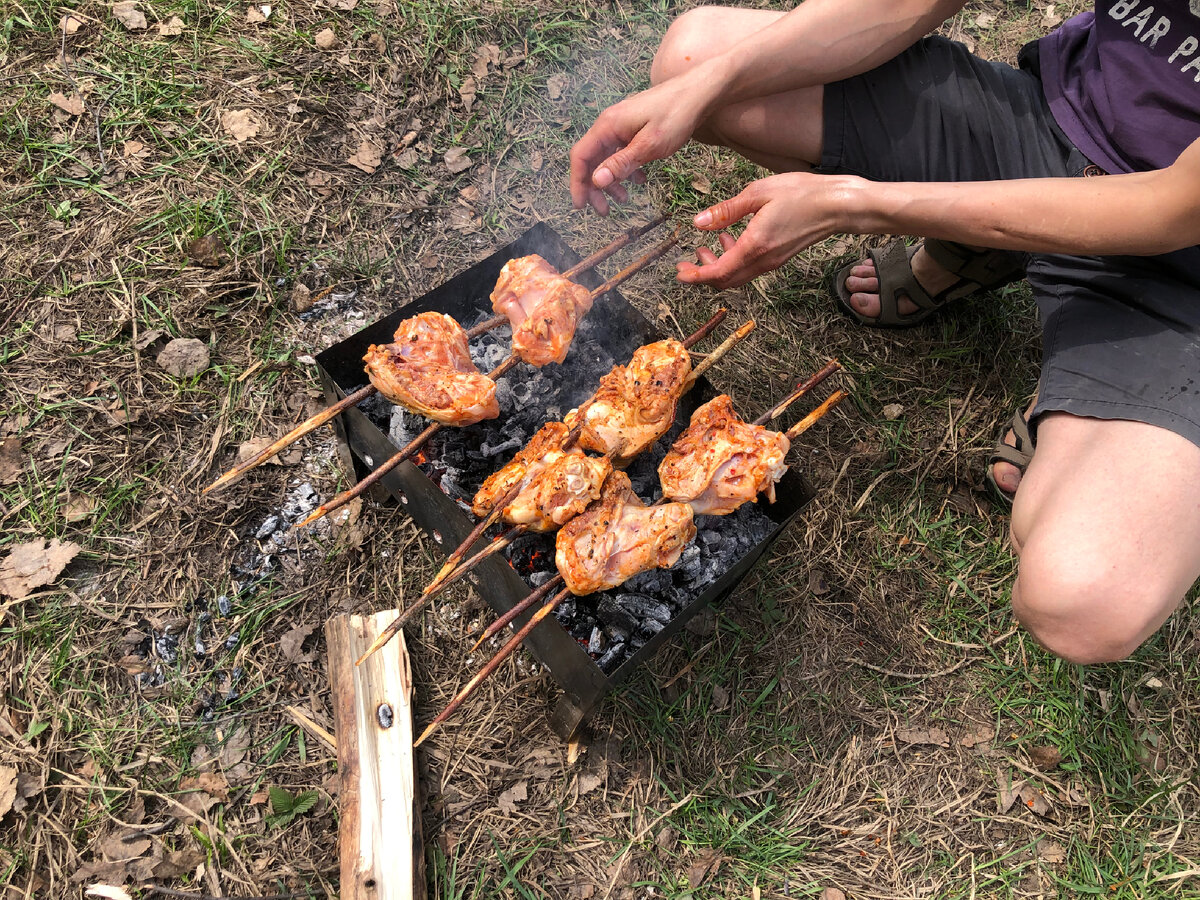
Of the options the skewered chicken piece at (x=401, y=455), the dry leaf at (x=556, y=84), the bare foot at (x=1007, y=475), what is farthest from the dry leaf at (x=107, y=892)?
the dry leaf at (x=556, y=84)

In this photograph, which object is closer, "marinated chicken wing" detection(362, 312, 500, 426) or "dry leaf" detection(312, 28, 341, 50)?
"marinated chicken wing" detection(362, 312, 500, 426)

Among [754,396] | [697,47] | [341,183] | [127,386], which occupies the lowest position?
→ [127,386]

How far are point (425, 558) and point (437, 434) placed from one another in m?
0.69

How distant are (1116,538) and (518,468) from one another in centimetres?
209

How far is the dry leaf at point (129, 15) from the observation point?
4.30 metres

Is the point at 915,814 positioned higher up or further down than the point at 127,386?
further down

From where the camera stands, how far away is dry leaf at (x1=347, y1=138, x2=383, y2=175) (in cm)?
427

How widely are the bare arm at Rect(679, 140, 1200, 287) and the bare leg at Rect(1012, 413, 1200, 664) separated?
2.19 feet

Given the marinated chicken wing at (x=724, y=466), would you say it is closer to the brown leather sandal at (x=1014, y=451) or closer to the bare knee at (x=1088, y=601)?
the bare knee at (x=1088, y=601)

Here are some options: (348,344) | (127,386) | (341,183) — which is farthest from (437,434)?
(341,183)

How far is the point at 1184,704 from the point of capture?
3.52 m

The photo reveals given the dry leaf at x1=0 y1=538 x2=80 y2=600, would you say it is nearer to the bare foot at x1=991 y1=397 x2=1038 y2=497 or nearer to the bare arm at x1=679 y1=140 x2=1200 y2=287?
the bare arm at x1=679 y1=140 x2=1200 y2=287

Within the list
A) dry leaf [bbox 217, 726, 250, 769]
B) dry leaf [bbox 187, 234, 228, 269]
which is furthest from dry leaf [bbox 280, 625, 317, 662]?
dry leaf [bbox 187, 234, 228, 269]

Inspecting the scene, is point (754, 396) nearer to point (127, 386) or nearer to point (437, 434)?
point (437, 434)
